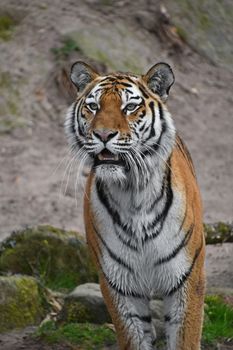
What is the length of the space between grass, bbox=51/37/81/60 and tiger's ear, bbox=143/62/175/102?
6.14 meters

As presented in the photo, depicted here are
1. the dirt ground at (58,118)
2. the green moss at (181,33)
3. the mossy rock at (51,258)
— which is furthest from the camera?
the green moss at (181,33)

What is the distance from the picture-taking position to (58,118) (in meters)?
10.6

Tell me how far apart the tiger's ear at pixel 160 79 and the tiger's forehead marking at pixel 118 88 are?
74mm

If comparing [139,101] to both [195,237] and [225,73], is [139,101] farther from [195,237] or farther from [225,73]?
[225,73]

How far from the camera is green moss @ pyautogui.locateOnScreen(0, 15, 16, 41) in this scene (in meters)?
11.4

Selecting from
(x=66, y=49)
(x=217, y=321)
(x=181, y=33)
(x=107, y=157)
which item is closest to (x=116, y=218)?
(x=107, y=157)

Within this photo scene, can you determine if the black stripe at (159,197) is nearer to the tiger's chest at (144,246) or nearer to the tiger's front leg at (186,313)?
the tiger's chest at (144,246)

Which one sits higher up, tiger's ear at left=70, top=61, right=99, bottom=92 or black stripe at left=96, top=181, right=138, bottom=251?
tiger's ear at left=70, top=61, right=99, bottom=92

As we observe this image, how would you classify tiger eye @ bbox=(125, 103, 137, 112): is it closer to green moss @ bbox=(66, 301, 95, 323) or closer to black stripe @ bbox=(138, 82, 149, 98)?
black stripe @ bbox=(138, 82, 149, 98)

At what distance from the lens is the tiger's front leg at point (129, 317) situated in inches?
199

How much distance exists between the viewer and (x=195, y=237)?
5.08 meters

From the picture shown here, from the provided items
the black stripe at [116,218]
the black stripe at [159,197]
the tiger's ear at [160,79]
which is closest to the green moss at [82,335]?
the black stripe at [116,218]

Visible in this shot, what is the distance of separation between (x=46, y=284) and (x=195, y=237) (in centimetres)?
236

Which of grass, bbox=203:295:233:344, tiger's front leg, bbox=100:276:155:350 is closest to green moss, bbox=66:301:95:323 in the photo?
grass, bbox=203:295:233:344
